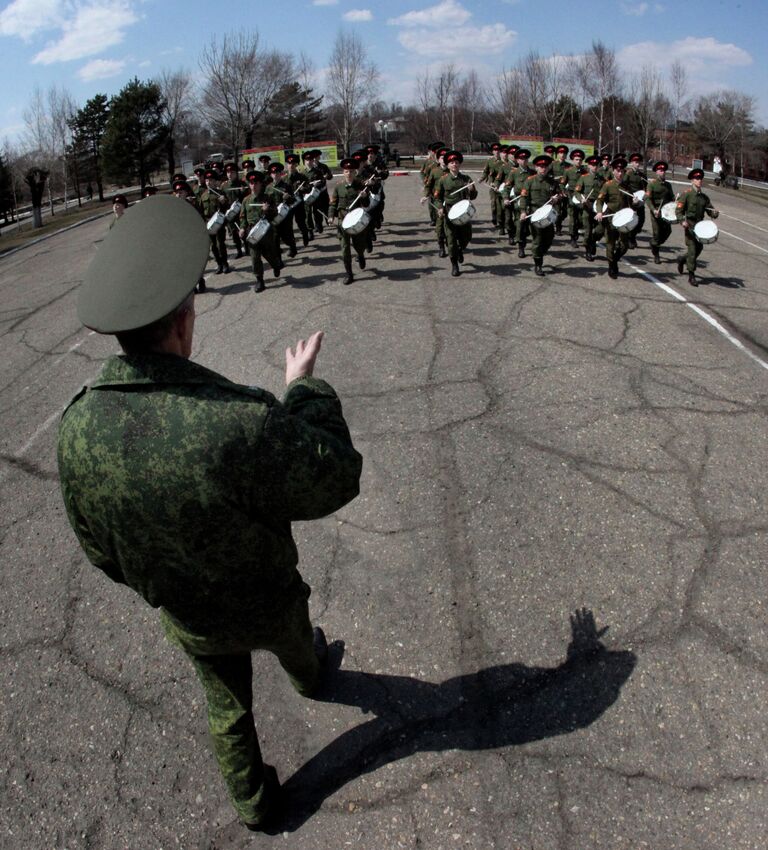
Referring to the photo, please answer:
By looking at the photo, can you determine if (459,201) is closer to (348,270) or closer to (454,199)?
(454,199)

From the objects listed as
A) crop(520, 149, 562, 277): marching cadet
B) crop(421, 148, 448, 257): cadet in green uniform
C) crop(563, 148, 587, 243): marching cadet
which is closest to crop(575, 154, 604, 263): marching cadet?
crop(563, 148, 587, 243): marching cadet

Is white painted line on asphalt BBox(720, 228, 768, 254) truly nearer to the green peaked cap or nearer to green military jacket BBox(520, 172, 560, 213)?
green military jacket BBox(520, 172, 560, 213)

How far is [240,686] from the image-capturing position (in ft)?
7.72

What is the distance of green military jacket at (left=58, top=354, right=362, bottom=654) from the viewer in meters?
1.75

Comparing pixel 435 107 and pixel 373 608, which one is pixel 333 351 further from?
pixel 435 107

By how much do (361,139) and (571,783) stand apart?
237 feet

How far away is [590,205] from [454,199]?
283cm

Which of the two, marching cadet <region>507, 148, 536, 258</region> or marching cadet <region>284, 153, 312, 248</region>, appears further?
marching cadet <region>284, 153, 312, 248</region>

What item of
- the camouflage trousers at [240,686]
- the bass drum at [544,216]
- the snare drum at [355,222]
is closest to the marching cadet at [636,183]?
the bass drum at [544,216]

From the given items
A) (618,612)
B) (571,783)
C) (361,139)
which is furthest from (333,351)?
(361,139)

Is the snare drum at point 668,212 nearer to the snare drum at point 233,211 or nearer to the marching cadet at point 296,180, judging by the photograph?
the marching cadet at point 296,180

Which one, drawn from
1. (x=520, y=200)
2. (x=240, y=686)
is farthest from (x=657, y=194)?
(x=240, y=686)

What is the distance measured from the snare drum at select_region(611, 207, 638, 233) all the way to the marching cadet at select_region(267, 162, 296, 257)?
17.5ft

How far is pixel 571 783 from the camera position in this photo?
2711mm
